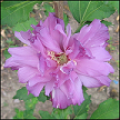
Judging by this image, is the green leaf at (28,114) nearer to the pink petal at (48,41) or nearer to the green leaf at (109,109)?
the green leaf at (109,109)

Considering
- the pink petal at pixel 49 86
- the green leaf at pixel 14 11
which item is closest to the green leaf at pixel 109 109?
the pink petal at pixel 49 86

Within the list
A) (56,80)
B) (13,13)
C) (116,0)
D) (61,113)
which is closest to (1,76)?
(61,113)

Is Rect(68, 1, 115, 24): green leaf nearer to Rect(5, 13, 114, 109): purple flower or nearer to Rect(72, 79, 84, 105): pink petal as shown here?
Rect(5, 13, 114, 109): purple flower

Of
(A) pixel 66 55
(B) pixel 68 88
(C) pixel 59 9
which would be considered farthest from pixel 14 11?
(B) pixel 68 88

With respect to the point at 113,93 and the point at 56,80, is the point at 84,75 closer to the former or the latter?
the point at 56,80

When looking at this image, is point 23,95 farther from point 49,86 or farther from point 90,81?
point 90,81

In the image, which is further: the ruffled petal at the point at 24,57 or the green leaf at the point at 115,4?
the green leaf at the point at 115,4

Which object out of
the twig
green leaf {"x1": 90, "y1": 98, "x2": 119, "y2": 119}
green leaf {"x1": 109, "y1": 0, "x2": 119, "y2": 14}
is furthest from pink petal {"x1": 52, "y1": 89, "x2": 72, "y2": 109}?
green leaf {"x1": 90, "y1": 98, "x2": 119, "y2": 119}
